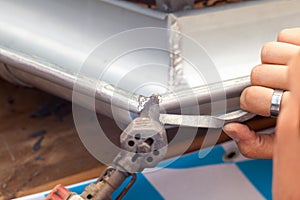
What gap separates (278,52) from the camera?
27.2 inches

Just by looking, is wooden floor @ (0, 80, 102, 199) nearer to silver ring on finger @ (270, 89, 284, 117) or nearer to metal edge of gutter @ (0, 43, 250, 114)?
metal edge of gutter @ (0, 43, 250, 114)

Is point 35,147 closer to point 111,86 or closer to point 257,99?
point 111,86

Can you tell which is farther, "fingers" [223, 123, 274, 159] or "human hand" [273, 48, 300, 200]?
"fingers" [223, 123, 274, 159]

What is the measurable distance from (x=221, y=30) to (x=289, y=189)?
0.45m

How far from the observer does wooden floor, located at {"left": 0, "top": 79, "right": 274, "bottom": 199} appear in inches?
35.7

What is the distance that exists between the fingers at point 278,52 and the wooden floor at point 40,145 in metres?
0.18

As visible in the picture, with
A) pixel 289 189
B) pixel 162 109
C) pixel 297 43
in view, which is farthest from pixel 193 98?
pixel 289 189

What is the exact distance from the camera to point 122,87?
77 cm

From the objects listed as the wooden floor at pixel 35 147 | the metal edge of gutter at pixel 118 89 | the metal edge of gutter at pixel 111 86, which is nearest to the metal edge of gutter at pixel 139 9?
the metal edge of gutter at pixel 111 86

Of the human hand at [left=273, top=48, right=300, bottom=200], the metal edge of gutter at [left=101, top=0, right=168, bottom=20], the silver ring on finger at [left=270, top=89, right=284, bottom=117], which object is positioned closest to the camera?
the human hand at [left=273, top=48, right=300, bottom=200]

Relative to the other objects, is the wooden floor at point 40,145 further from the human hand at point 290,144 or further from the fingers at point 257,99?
the human hand at point 290,144

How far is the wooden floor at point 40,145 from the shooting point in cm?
91

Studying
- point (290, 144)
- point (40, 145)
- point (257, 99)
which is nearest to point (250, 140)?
point (257, 99)

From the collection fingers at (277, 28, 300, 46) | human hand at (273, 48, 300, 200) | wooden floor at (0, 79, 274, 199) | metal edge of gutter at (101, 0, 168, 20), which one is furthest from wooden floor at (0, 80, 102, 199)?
human hand at (273, 48, 300, 200)
